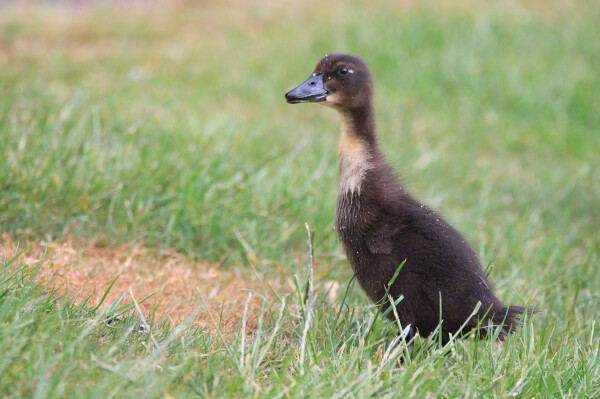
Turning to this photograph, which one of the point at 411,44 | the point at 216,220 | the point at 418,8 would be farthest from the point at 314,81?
the point at 418,8

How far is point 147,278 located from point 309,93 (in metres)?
1.34

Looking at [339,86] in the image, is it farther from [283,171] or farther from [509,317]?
[283,171]

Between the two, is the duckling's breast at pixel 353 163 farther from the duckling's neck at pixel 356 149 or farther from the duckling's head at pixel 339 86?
the duckling's head at pixel 339 86

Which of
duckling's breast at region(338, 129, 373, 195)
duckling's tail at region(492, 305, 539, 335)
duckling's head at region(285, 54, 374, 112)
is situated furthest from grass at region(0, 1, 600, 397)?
duckling's head at region(285, 54, 374, 112)

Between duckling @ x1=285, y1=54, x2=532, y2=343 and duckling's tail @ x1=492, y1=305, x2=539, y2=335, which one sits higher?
duckling @ x1=285, y1=54, x2=532, y2=343

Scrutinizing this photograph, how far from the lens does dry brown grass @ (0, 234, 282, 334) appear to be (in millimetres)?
3582

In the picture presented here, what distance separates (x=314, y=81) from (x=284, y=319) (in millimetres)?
1315

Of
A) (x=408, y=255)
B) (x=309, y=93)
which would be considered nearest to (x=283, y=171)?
(x=309, y=93)

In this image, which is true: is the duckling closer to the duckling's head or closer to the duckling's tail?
the duckling's tail

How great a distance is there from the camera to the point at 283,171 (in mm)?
5496

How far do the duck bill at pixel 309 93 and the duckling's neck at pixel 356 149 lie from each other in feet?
0.51

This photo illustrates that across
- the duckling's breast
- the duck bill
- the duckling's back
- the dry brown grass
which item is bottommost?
the dry brown grass

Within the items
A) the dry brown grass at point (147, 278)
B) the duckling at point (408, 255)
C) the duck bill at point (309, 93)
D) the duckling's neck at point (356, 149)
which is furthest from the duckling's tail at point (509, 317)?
the duck bill at point (309, 93)

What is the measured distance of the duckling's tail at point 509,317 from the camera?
11.1 feet
